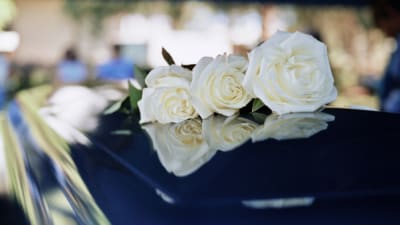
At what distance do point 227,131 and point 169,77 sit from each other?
9.8 inches

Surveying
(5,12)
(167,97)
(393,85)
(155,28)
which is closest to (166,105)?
(167,97)

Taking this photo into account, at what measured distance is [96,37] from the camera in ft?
58.7

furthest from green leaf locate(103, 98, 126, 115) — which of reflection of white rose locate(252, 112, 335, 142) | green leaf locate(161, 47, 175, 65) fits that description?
reflection of white rose locate(252, 112, 335, 142)

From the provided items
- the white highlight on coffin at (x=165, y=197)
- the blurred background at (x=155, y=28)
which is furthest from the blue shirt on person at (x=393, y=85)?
the blurred background at (x=155, y=28)

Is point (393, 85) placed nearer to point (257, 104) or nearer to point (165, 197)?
point (257, 104)

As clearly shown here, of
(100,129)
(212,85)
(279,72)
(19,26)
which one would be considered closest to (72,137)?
(100,129)

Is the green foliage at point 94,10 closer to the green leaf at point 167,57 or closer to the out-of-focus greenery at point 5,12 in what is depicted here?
the out-of-focus greenery at point 5,12

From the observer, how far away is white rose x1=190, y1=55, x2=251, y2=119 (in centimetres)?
110

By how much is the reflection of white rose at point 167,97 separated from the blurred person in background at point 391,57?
2201mm

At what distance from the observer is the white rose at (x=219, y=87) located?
1.10 m

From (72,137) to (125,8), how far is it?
17204 millimetres

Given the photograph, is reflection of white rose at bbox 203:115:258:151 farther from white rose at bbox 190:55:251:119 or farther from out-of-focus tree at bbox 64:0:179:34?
out-of-focus tree at bbox 64:0:179:34

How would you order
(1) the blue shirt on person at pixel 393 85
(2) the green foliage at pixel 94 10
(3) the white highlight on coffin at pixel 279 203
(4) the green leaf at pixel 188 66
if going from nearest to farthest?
(3) the white highlight on coffin at pixel 279 203 → (4) the green leaf at pixel 188 66 → (1) the blue shirt on person at pixel 393 85 → (2) the green foliage at pixel 94 10

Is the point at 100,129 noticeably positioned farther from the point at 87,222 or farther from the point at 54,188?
the point at 87,222
